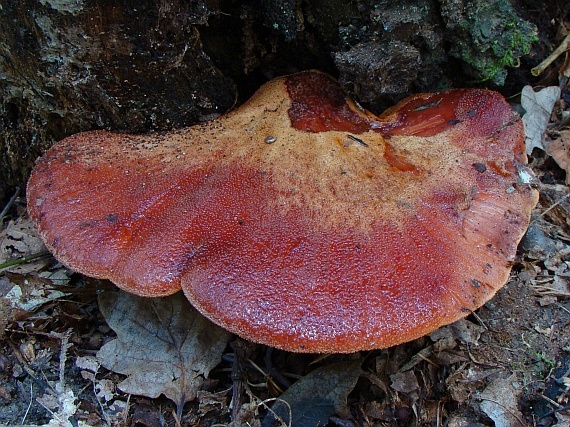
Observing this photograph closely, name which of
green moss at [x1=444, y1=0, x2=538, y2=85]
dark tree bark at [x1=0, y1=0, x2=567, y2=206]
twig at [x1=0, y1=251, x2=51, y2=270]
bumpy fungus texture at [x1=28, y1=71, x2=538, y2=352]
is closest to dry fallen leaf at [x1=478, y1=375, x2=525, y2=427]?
bumpy fungus texture at [x1=28, y1=71, x2=538, y2=352]

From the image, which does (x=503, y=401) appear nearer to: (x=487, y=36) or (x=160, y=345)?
(x=160, y=345)

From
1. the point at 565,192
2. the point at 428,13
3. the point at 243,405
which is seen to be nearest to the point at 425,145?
the point at 428,13

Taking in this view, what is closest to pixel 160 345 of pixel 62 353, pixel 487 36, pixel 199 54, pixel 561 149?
pixel 62 353

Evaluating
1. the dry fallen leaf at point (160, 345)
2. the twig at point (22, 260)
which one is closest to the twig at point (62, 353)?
the dry fallen leaf at point (160, 345)

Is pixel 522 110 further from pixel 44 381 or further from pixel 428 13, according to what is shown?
pixel 44 381

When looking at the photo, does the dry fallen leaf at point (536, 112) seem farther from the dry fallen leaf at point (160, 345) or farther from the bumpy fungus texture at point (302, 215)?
the dry fallen leaf at point (160, 345)
